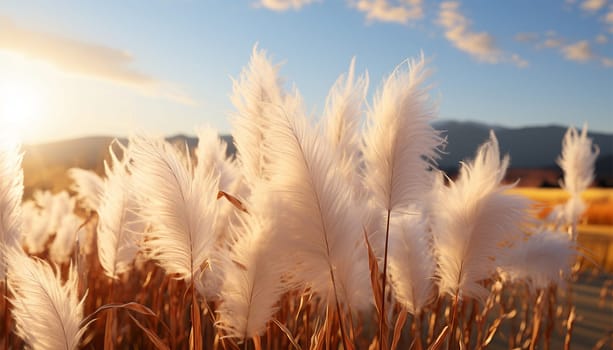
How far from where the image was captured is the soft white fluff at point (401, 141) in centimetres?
128

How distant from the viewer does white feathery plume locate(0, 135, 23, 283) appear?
147cm

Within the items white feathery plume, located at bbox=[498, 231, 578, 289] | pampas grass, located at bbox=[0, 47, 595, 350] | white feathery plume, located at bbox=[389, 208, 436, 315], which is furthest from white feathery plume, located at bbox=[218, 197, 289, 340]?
white feathery plume, located at bbox=[498, 231, 578, 289]

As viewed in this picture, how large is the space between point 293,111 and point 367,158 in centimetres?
28

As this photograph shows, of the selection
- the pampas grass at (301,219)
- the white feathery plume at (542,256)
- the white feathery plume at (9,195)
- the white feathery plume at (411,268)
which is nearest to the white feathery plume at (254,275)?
Result: the pampas grass at (301,219)

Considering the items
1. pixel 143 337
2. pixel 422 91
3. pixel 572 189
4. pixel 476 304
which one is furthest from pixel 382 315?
pixel 572 189

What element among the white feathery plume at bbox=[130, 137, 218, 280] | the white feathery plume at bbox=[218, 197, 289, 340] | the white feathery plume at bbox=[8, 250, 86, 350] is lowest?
the white feathery plume at bbox=[8, 250, 86, 350]

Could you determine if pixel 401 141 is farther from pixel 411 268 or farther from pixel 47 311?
pixel 47 311

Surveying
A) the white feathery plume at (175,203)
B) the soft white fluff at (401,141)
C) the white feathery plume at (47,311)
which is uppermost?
the soft white fluff at (401,141)

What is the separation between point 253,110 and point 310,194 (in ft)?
2.11

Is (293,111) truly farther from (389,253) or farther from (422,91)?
(389,253)

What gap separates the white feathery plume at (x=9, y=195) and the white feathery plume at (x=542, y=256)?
177 cm

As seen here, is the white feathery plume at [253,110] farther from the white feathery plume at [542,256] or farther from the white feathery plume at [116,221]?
the white feathery plume at [542,256]

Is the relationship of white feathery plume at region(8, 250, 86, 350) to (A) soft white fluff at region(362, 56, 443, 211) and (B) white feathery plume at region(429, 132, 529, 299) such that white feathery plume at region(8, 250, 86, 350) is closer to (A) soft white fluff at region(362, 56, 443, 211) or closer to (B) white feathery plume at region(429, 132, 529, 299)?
(A) soft white fluff at region(362, 56, 443, 211)

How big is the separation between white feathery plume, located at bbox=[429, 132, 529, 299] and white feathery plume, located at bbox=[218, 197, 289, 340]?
1.68ft
